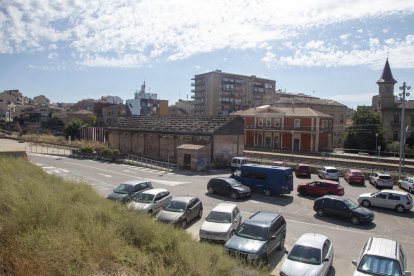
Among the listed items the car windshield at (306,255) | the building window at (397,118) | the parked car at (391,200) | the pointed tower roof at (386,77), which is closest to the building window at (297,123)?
the building window at (397,118)

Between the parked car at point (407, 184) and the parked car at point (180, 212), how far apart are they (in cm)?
2013

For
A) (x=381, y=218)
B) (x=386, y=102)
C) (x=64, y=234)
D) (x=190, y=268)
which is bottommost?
(x=381, y=218)

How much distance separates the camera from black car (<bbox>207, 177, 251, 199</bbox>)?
25984 mm

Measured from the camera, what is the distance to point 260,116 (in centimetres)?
6562

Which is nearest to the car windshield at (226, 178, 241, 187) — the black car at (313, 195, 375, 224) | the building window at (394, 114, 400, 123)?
the black car at (313, 195, 375, 224)

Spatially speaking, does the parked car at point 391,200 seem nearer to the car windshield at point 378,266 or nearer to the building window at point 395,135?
the car windshield at point 378,266

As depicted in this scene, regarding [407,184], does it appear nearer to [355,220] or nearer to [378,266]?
[355,220]

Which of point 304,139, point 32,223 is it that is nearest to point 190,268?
point 32,223

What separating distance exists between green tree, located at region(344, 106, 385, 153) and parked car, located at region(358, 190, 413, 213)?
39.5 m

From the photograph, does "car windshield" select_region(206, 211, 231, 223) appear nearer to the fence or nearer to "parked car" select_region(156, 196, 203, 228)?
"parked car" select_region(156, 196, 203, 228)

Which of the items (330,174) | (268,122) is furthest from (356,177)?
(268,122)

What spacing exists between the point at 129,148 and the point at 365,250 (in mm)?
43935

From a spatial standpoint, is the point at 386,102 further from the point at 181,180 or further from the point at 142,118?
the point at 181,180

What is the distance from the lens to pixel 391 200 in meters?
23.9
